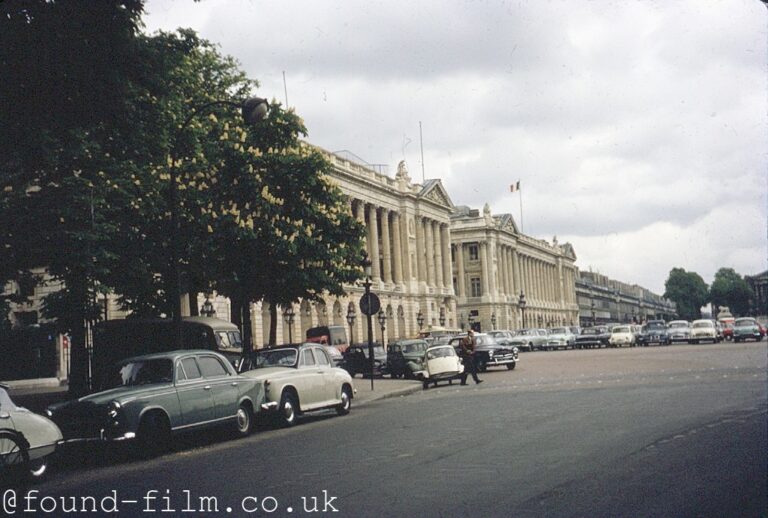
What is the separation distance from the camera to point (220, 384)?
51.4 ft

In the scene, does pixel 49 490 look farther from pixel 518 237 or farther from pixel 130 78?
pixel 518 237

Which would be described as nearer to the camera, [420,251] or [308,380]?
[308,380]

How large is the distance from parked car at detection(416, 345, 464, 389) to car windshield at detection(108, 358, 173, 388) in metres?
16.7

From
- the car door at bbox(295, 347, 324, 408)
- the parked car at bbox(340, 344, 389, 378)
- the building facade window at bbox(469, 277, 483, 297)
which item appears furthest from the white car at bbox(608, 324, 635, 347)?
the building facade window at bbox(469, 277, 483, 297)

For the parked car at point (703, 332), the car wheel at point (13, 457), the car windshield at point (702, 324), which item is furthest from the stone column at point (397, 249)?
the car wheel at point (13, 457)

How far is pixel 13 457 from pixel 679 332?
6045cm

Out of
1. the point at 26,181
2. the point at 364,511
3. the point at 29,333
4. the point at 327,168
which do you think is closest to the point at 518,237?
the point at 29,333

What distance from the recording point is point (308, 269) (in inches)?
1080

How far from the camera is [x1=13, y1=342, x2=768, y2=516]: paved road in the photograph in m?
8.35

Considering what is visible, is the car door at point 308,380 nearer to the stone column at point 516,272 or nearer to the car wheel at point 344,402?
the car wheel at point 344,402

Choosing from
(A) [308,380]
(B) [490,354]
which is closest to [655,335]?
(B) [490,354]

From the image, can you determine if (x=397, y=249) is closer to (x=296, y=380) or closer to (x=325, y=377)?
(x=325, y=377)

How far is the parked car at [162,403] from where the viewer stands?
1336cm

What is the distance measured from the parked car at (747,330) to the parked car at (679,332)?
4104 millimetres
